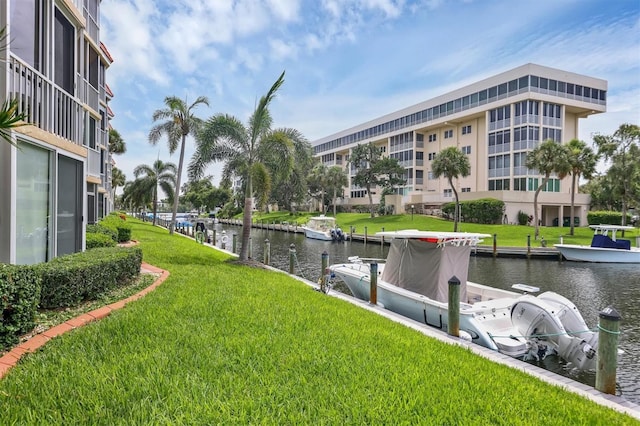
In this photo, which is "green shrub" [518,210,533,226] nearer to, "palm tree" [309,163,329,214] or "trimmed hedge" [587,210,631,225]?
"trimmed hedge" [587,210,631,225]

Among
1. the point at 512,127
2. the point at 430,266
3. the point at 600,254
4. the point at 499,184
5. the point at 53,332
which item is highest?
the point at 512,127

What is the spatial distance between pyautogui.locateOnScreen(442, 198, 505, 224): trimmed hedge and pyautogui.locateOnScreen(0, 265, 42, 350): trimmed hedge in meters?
44.9

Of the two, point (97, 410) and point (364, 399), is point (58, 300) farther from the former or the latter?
point (364, 399)

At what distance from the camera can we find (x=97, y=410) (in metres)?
3.23

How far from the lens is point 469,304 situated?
9.92 metres

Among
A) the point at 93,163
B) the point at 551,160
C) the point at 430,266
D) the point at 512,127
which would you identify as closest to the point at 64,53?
the point at 93,163

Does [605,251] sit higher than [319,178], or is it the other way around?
[319,178]

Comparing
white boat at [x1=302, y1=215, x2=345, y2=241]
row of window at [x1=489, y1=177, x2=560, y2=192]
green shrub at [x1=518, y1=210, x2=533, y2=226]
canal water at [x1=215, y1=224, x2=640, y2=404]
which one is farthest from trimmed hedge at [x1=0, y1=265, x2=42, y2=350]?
row of window at [x1=489, y1=177, x2=560, y2=192]

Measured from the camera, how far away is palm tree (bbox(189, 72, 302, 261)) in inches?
593

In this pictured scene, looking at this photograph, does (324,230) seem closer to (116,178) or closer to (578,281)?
(578,281)

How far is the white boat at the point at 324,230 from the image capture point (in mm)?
38281

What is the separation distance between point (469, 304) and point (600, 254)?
20.2 metres

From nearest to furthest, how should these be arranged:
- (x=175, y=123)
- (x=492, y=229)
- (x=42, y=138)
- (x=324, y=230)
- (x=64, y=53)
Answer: (x=42, y=138), (x=64, y=53), (x=175, y=123), (x=492, y=229), (x=324, y=230)

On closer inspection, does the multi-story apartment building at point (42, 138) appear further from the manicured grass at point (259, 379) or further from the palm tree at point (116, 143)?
the palm tree at point (116, 143)
